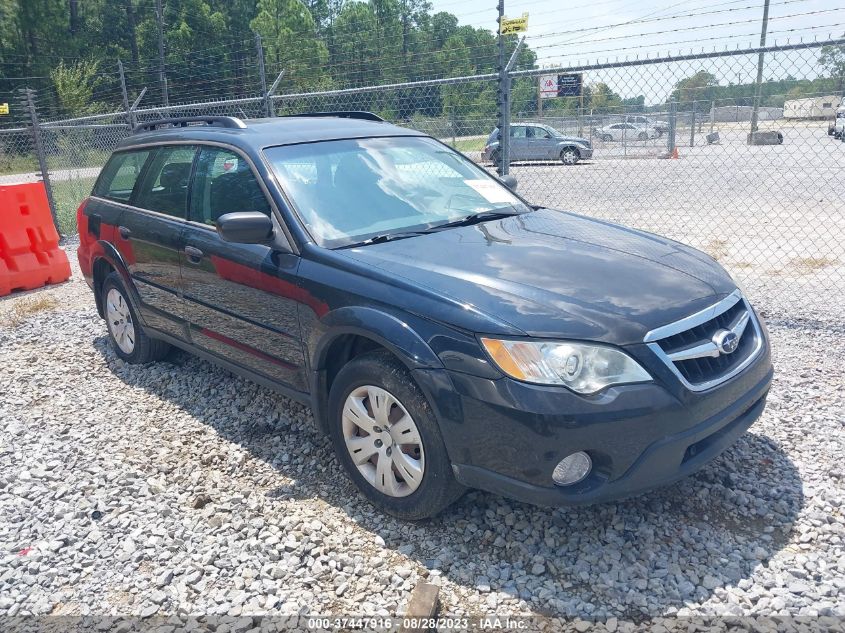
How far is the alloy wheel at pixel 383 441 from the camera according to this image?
3.00 m

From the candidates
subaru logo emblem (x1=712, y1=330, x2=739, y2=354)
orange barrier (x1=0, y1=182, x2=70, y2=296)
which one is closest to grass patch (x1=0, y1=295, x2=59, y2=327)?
orange barrier (x1=0, y1=182, x2=70, y2=296)

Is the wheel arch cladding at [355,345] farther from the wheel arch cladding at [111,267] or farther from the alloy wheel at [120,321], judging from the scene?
the alloy wheel at [120,321]

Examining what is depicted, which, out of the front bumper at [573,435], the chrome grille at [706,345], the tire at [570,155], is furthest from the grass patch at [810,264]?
the tire at [570,155]

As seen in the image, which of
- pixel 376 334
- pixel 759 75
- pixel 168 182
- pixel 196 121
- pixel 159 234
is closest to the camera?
pixel 376 334

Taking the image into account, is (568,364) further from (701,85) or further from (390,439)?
(701,85)

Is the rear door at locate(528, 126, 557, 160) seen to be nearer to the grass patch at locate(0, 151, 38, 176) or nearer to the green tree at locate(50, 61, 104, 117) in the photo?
the grass patch at locate(0, 151, 38, 176)

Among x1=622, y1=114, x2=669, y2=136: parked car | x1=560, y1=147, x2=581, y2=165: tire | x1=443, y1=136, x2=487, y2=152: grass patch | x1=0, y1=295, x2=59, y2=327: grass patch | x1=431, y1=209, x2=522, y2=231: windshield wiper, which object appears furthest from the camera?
x1=560, y1=147, x2=581, y2=165: tire

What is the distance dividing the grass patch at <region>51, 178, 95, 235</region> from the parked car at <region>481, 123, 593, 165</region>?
10352 mm

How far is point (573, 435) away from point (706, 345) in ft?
2.46

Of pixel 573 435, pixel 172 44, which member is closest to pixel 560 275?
pixel 573 435

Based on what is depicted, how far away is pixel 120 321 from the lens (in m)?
5.38

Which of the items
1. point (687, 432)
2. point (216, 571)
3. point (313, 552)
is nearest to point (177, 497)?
point (216, 571)

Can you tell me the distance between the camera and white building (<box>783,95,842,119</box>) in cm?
691

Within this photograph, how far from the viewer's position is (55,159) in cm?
1678
